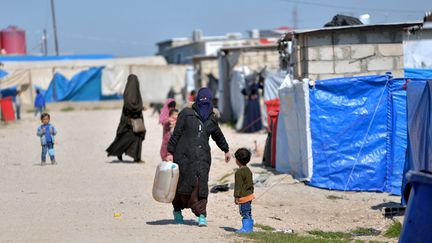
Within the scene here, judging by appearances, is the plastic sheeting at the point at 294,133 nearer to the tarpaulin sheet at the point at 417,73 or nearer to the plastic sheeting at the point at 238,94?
the tarpaulin sheet at the point at 417,73

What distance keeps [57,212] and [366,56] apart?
22.0 feet

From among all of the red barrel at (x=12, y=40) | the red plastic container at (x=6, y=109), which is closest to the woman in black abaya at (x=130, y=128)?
the red plastic container at (x=6, y=109)

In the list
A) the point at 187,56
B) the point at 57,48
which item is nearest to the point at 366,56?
the point at 187,56

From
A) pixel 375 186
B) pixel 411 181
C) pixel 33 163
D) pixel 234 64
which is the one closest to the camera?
pixel 411 181

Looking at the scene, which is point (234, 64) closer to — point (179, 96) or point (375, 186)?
point (375, 186)

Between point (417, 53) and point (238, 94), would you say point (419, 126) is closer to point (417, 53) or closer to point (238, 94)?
point (417, 53)

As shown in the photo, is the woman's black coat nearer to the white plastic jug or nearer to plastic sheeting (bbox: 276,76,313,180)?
the white plastic jug

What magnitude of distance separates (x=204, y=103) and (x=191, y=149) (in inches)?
20.3

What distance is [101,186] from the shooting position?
1429 cm

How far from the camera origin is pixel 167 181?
31.3ft

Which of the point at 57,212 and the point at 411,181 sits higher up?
the point at 411,181

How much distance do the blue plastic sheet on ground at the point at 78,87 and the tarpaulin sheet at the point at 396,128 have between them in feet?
130

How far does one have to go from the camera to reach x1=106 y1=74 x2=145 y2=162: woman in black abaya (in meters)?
17.8

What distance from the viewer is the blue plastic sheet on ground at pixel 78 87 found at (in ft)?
170
